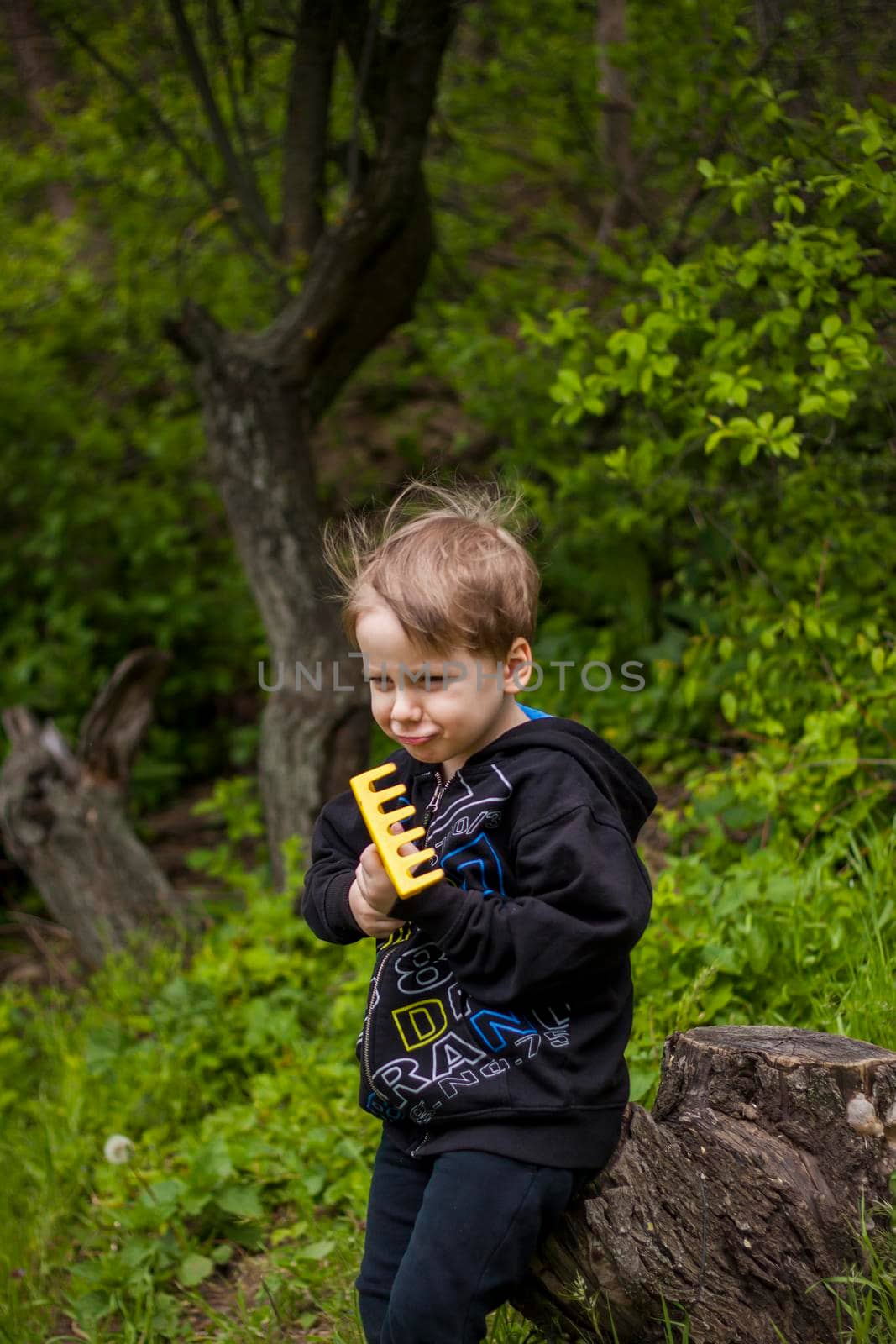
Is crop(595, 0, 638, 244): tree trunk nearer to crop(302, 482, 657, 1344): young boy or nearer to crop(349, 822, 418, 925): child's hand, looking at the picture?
crop(302, 482, 657, 1344): young boy

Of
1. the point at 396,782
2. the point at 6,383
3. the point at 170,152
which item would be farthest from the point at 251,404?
the point at 396,782

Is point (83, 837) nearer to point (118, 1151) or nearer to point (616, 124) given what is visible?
point (118, 1151)

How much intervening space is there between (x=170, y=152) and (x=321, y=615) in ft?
8.78

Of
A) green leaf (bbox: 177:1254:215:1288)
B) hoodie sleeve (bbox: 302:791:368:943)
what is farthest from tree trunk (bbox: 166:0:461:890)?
hoodie sleeve (bbox: 302:791:368:943)

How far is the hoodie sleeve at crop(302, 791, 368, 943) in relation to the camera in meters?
1.94

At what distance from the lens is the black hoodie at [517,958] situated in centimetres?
172

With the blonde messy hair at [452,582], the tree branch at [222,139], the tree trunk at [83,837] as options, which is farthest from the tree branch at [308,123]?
the blonde messy hair at [452,582]

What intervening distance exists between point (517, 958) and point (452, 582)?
587mm

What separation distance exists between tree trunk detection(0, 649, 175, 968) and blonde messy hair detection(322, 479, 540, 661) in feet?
10.5

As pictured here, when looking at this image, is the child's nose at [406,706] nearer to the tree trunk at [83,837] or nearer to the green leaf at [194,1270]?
the green leaf at [194,1270]

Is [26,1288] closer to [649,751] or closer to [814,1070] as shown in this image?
[814,1070]

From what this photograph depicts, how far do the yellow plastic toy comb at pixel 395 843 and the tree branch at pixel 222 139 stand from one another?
4.14 m

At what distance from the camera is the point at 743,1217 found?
1.92m

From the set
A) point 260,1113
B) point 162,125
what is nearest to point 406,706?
point 260,1113
